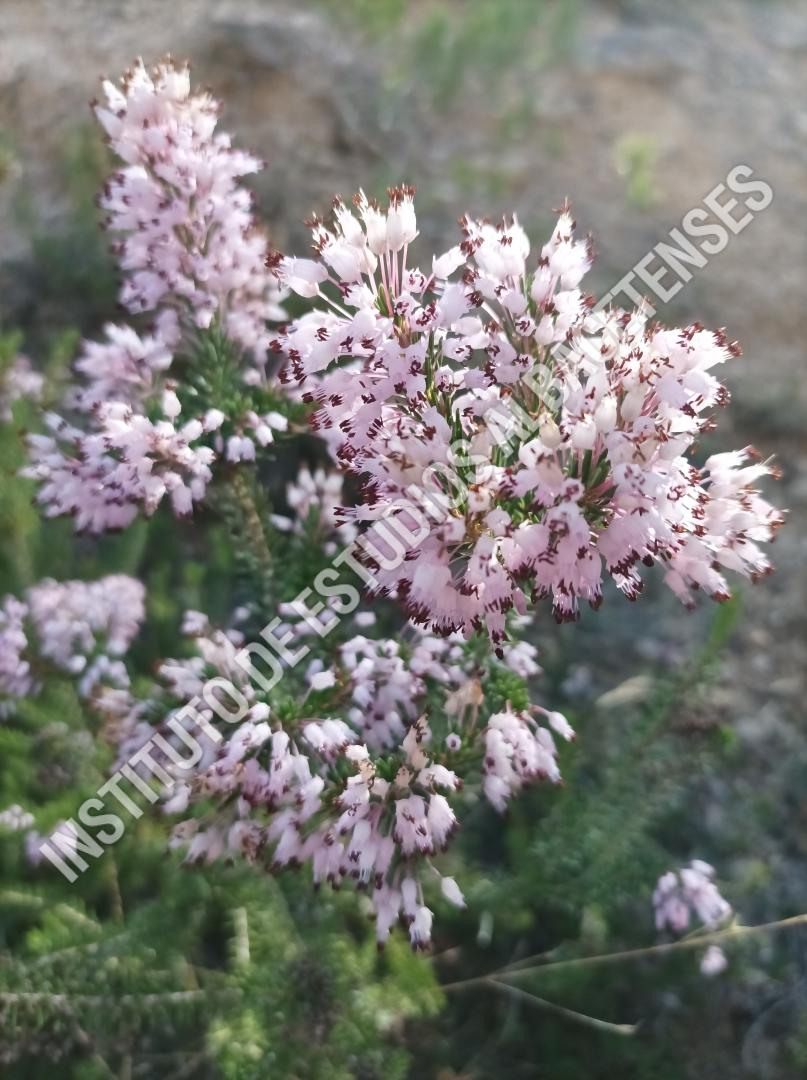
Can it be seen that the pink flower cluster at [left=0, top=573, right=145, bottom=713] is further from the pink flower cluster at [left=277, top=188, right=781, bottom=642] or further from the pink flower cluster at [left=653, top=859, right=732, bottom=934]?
the pink flower cluster at [left=653, top=859, right=732, bottom=934]

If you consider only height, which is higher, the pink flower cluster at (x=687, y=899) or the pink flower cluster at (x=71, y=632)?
the pink flower cluster at (x=71, y=632)

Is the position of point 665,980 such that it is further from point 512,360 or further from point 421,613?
point 512,360

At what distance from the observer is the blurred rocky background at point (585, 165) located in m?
4.75

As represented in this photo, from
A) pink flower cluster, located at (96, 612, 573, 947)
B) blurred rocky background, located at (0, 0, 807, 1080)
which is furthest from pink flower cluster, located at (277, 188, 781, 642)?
blurred rocky background, located at (0, 0, 807, 1080)

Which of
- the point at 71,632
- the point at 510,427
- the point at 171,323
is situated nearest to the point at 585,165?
the point at 171,323

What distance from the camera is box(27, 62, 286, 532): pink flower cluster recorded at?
2.66 m

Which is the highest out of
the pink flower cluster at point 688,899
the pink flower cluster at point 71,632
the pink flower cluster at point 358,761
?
the pink flower cluster at point 71,632

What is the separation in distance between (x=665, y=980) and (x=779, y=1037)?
605mm

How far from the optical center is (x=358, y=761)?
239 centimetres

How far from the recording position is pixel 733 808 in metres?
4.66

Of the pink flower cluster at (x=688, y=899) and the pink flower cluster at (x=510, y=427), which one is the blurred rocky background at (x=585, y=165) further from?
the pink flower cluster at (x=510, y=427)

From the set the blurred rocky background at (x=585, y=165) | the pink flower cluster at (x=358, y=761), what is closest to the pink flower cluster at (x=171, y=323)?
the pink flower cluster at (x=358, y=761)

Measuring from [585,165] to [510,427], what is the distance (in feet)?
21.9

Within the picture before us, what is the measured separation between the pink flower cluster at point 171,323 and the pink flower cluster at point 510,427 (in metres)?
0.60
